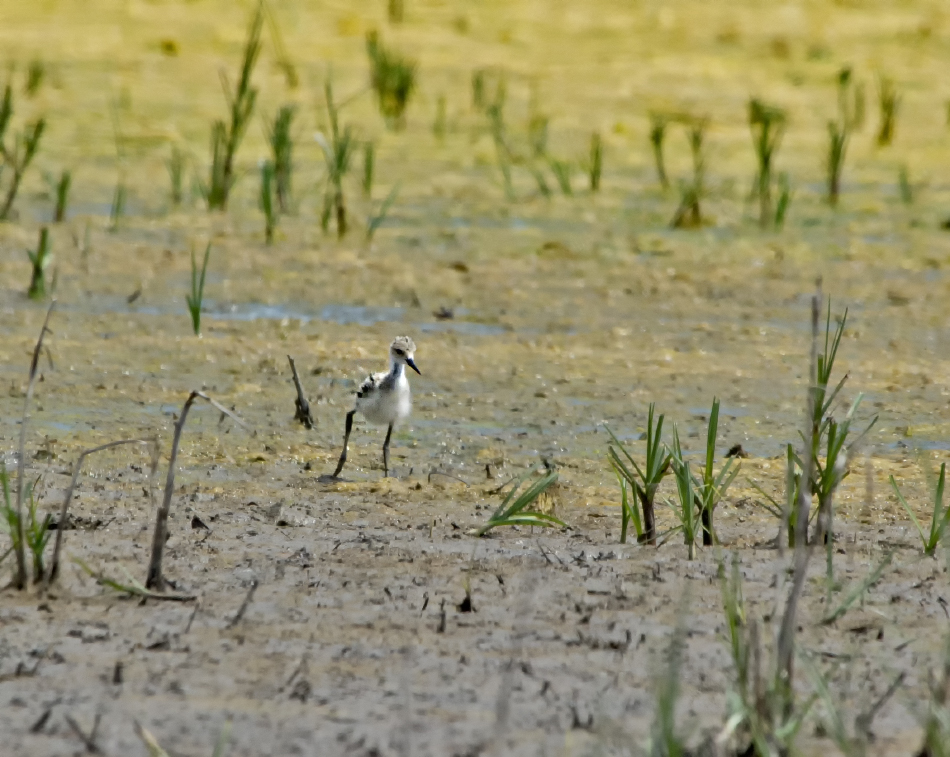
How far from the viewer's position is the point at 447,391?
6.09 metres

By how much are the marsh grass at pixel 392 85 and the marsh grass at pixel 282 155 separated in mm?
2230

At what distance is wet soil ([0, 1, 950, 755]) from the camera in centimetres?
324

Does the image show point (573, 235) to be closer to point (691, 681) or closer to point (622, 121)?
point (622, 121)

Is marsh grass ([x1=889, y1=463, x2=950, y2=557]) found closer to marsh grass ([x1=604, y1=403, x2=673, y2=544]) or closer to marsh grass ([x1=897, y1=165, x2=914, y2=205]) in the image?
marsh grass ([x1=604, y1=403, x2=673, y2=544])

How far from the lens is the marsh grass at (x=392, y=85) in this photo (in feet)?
36.4

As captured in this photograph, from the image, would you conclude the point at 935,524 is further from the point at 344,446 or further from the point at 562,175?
the point at 562,175

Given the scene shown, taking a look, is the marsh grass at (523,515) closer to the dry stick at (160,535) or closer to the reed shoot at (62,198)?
the dry stick at (160,535)

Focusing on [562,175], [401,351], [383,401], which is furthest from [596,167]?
[383,401]

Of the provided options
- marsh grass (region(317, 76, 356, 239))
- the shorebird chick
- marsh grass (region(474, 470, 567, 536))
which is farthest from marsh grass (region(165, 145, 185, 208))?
marsh grass (region(474, 470, 567, 536))

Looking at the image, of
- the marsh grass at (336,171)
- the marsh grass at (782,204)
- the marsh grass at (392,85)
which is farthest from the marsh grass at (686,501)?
the marsh grass at (392,85)

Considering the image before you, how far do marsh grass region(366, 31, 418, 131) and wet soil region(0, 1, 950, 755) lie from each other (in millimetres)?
123

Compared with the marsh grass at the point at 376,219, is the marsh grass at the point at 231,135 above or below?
above

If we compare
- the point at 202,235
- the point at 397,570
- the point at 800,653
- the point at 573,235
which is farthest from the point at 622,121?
the point at 800,653

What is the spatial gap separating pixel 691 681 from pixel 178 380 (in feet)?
10.6
